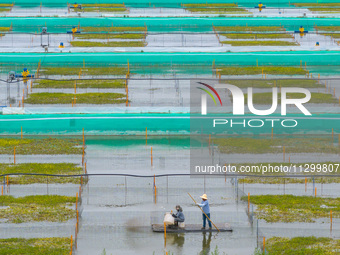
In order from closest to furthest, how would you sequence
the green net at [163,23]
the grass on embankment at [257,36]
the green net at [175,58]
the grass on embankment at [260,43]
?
the green net at [175,58] → the grass on embankment at [260,43] → the grass on embankment at [257,36] → the green net at [163,23]

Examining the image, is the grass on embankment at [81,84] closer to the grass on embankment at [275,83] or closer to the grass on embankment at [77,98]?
the grass on embankment at [77,98]

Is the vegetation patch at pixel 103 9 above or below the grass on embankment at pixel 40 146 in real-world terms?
above

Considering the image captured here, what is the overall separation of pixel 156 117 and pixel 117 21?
89.9 feet

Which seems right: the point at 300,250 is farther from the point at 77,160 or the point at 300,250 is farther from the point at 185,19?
the point at 185,19

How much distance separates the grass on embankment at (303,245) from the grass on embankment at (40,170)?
9799 millimetres

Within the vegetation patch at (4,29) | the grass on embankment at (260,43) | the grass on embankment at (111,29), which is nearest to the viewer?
the grass on embankment at (260,43)

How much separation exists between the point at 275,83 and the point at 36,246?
2609 centimetres

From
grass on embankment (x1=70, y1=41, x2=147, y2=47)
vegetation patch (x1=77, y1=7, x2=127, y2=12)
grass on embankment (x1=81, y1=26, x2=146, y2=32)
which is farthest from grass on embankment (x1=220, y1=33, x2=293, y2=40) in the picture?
vegetation patch (x1=77, y1=7, x2=127, y2=12)

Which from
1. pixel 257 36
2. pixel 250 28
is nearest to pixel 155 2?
pixel 250 28

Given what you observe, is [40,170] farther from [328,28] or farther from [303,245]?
[328,28]

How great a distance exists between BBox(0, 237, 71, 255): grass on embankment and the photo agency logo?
649 inches

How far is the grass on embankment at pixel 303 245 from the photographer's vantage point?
25219mm

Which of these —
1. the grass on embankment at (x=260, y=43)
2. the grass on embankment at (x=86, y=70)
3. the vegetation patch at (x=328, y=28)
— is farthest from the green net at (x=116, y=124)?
the vegetation patch at (x=328, y=28)

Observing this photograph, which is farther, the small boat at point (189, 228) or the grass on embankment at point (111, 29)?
the grass on embankment at point (111, 29)
